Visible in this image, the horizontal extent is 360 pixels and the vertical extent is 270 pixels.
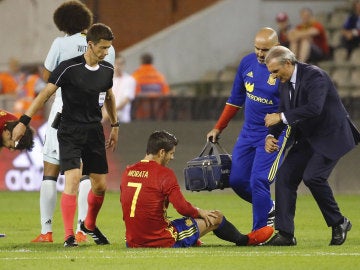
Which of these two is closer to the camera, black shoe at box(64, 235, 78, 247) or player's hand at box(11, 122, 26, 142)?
player's hand at box(11, 122, 26, 142)

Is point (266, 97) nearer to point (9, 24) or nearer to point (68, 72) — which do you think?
point (68, 72)

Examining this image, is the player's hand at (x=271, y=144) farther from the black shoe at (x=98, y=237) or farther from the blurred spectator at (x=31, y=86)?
the blurred spectator at (x=31, y=86)

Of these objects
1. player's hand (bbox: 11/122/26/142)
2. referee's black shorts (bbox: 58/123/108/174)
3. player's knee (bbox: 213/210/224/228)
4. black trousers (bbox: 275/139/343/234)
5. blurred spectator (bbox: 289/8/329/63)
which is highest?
blurred spectator (bbox: 289/8/329/63)

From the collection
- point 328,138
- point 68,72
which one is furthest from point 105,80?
point 328,138

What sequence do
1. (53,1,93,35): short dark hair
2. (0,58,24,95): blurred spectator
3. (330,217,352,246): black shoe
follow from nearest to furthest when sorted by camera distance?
1. (330,217,352,246): black shoe
2. (53,1,93,35): short dark hair
3. (0,58,24,95): blurred spectator

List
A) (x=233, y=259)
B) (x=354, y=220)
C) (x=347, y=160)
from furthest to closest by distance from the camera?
(x=347, y=160) < (x=354, y=220) < (x=233, y=259)

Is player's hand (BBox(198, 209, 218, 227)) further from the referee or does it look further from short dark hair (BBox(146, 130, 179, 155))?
the referee

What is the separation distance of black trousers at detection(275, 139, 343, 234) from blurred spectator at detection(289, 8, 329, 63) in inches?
389

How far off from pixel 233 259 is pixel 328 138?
5.59 feet

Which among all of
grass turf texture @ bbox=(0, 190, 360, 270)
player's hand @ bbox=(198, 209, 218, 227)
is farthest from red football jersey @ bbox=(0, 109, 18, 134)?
player's hand @ bbox=(198, 209, 218, 227)

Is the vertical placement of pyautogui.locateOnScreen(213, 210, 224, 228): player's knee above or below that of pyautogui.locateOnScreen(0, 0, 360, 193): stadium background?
below

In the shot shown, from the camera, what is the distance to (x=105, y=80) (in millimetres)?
11523

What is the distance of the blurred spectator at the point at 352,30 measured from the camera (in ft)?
72.2

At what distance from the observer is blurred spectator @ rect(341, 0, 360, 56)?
72.2 ft
